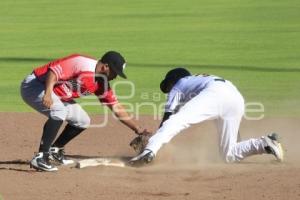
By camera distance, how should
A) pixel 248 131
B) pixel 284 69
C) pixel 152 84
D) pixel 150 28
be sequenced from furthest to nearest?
pixel 150 28 < pixel 284 69 < pixel 152 84 < pixel 248 131

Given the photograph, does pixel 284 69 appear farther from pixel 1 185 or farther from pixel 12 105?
pixel 1 185

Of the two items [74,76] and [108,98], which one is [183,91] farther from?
[74,76]

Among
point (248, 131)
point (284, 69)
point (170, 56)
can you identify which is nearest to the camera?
point (248, 131)

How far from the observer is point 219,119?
9312 mm

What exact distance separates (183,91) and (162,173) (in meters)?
0.94

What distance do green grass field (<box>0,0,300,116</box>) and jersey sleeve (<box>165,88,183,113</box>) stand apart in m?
4.17

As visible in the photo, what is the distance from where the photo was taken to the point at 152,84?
16094mm

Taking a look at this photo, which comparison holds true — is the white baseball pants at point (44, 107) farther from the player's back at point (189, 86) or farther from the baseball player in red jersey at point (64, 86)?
the player's back at point (189, 86)

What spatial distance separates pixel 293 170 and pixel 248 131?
9.69ft

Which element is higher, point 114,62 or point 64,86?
point 114,62

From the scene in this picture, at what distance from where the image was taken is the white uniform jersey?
9.11 m

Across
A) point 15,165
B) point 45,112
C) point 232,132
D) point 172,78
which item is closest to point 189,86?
point 172,78

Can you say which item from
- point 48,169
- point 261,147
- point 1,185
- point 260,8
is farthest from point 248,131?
point 260,8

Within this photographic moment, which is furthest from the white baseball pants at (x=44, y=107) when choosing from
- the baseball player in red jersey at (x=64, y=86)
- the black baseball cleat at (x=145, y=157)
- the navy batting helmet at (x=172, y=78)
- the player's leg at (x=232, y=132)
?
→ the player's leg at (x=232, y=132)
